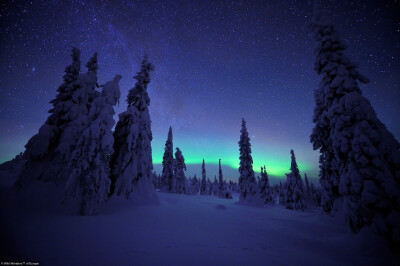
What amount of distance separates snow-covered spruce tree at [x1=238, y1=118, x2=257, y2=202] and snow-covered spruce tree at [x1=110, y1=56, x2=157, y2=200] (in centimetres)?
2005

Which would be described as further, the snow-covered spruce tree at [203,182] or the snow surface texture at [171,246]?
the snow-covered spruce tree at [203,182]

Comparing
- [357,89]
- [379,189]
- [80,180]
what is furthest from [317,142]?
[80,180]

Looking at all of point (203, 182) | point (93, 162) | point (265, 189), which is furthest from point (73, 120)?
point (203, 182)

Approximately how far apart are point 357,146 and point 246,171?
24.3 m

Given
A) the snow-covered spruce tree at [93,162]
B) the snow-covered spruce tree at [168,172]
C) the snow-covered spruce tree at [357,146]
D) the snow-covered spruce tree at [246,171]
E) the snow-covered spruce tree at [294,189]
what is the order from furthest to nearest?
the snow-covered spruce tree at [168,172], the snow-covered spruce tree at [294,189], the snow-covered spruce tree at [246,171], the snow-covered spruce tree at [93,162], the snow-covered spruce tree at [357,146]

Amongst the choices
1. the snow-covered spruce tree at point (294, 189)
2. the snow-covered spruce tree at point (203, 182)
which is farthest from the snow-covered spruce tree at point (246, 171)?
the snow-covered spruce tree at point (203, 182)

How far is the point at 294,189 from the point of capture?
114 feet

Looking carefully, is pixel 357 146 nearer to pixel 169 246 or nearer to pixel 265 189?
pixel 169 246

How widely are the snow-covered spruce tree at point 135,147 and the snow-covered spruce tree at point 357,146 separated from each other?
587 inches

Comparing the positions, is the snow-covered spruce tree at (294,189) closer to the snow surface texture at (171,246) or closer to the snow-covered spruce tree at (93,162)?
the snow surface texture at (171,246)

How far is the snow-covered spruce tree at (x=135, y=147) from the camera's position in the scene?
14.9 meters

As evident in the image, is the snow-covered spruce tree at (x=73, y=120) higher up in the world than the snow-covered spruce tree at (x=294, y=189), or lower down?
higher up

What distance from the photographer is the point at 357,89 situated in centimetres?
931

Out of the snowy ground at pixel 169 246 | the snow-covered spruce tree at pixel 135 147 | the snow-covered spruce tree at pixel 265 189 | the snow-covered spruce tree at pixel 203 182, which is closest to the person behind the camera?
the snowy ground at pixel 169 246
